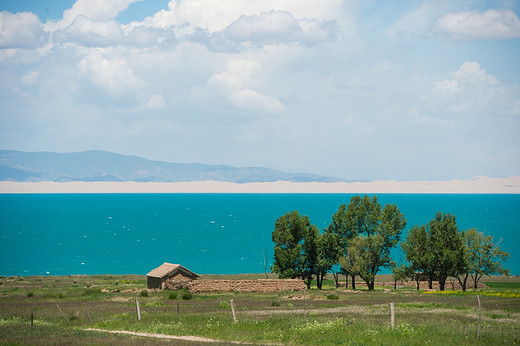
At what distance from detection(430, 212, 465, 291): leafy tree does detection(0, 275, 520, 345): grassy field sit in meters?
10.3

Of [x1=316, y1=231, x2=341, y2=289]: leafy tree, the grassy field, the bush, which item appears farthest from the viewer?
[x1=316, y1=231, x2=341, y2=289]: leafy tree

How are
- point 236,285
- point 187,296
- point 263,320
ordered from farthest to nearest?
1. point 236,285
2. point 187,296
3. point 263,320

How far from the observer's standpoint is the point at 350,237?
87.2 metres

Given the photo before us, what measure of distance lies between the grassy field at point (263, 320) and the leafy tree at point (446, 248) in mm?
10291

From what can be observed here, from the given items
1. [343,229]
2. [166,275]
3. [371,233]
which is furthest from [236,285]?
[371,233]

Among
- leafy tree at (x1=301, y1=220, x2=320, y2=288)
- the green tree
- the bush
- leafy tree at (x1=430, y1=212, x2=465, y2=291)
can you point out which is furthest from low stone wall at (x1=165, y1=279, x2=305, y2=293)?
leafy tree at (x1=430, y1=212, x2=465, y2=291)

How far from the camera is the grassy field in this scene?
31656 millimetres

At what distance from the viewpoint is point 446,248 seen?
78.4 metres

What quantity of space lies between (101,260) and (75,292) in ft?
311

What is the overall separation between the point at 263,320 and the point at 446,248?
1777 inches

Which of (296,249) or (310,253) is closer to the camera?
(296,249)

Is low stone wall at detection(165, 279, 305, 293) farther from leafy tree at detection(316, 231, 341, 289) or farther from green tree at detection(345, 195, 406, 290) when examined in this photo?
green tree at detection(345, 195, 406, 290)

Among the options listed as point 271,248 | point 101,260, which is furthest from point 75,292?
point 271,248

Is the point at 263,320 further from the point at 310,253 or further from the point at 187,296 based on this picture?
the point at 310,253
